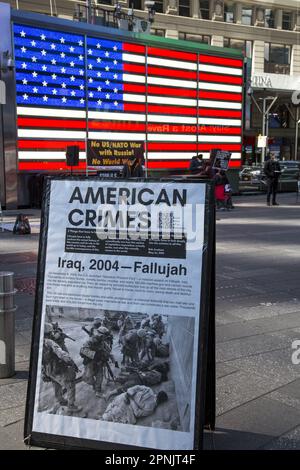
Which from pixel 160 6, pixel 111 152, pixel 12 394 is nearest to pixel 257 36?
pixel 160 6

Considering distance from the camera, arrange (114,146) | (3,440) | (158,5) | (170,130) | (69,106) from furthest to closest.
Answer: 1. (158,5)
2. (170,130)
3. (114,146)
4. (69,106)
5. (3,440)

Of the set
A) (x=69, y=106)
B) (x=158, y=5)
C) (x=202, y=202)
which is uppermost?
(x=158, y=5)

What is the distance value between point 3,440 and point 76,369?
30.4 inches

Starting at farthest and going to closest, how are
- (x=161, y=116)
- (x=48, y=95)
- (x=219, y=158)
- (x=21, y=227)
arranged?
(x=161, y=116)
(x=219, y=158)
(x=48, y=95)
(x=21, y=227)

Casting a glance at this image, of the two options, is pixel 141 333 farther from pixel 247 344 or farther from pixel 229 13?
pixel 229 13

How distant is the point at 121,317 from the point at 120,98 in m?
16.5

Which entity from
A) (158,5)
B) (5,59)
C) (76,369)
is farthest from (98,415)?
(158,5)

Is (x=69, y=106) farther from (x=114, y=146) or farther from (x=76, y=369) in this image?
(x=76, y=369)

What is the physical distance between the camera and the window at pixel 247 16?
147 ft

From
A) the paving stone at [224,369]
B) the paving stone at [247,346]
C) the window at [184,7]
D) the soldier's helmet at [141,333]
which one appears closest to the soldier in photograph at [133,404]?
the soldier's helmet at [141,333]

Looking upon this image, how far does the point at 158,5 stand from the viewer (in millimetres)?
39812

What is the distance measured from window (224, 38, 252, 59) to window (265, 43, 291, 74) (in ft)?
6.35

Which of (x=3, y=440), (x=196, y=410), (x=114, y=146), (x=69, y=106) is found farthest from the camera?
(x=114, y=146)

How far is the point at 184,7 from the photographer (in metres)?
41.6
